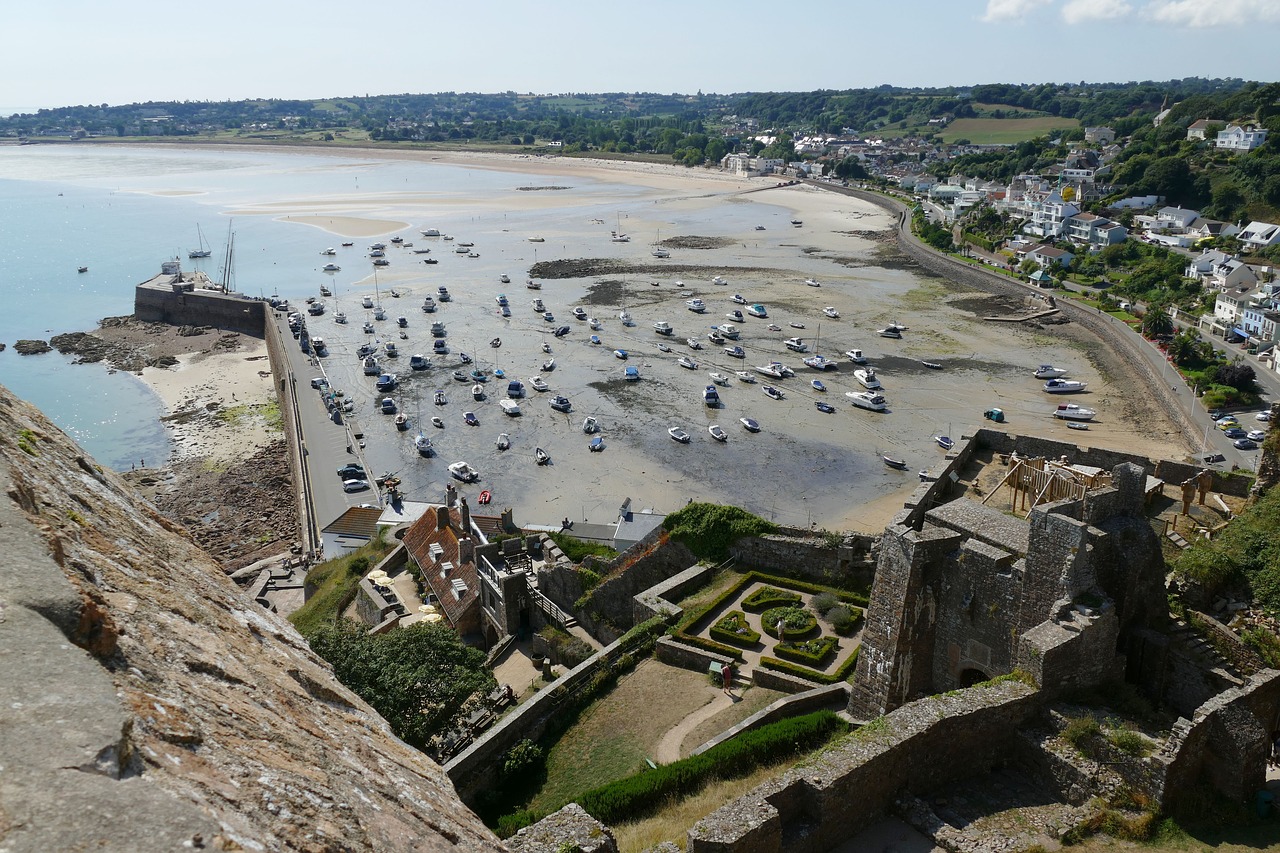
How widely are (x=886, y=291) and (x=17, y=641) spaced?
83899 millimetres

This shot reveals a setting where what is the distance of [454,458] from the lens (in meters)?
47.3

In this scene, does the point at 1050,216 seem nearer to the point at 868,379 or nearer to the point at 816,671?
the point at 868,379

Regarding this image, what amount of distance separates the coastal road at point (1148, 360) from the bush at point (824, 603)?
30183mm

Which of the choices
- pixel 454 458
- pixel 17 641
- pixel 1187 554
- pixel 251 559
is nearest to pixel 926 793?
pixel 1187 554

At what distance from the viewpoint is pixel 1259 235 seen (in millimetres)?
86438

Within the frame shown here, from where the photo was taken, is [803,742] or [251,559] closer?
[803,742]

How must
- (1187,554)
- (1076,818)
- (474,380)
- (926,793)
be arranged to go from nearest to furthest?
(1076,818), (926,793), (1187,554), (474,380)

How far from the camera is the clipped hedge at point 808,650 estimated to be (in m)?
18.0

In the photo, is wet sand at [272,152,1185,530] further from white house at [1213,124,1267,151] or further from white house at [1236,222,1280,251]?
white house at [1213,124,1267,151]

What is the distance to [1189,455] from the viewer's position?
4406 cm

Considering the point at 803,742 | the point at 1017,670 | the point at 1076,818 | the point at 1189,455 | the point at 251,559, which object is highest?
the point at 1017,670

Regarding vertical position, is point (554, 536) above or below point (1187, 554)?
below

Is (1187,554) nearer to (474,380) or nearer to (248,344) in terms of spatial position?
(474,380)

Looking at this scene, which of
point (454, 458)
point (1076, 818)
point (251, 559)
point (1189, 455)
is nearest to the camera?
point (1076, 818)
